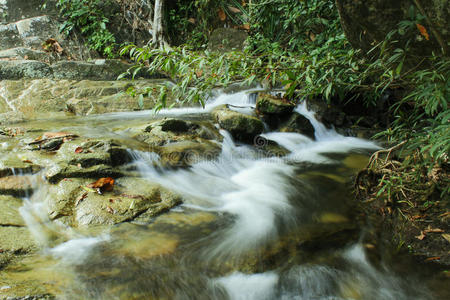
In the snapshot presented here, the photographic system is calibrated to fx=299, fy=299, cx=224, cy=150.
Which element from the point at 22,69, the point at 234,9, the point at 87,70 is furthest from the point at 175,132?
the point at 234,9

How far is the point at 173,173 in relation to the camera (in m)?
3.76

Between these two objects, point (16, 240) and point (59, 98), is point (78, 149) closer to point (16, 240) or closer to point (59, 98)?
point (16, 240)

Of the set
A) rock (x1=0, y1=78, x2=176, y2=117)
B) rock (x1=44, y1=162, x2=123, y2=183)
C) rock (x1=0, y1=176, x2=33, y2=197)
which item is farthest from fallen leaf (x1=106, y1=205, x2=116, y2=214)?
rock (x1=0, y1=78, x2=176, y2=117)

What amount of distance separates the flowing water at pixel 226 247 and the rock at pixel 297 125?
200 centimetres

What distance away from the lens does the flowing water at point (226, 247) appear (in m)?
2.12

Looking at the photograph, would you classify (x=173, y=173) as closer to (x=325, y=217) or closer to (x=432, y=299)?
(x=325, y=217)

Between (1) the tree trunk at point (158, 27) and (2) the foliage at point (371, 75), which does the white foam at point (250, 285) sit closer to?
(2) the foliage at point (371, 75)

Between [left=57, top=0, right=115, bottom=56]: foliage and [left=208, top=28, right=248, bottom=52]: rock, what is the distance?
3.61 metres

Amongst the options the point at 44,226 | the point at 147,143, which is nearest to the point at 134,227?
the point at 44,226

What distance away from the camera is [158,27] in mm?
10172

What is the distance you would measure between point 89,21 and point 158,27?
2.80 meters

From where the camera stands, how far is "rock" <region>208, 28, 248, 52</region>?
31.8 ft

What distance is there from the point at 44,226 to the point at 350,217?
2.84 m

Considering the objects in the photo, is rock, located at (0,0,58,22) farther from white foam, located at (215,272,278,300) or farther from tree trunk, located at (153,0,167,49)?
white foam, located at (215,272,278,300)
